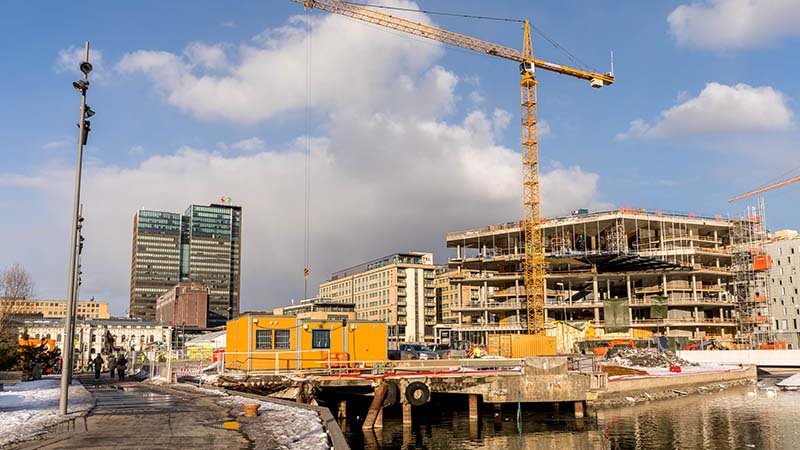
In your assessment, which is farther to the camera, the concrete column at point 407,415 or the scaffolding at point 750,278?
the scaffolding at point 750,278

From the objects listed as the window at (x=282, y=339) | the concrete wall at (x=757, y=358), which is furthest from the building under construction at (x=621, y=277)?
the window at (x=282, y=339)

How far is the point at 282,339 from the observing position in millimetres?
45250

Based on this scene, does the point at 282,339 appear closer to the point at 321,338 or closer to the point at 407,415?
the point at 321,338

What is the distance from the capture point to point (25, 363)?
6212 centimetres

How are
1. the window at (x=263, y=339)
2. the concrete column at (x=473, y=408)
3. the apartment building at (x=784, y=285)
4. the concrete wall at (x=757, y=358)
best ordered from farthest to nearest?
the apartment building at (x=784, y=285) < the concrete wall at (x=757, y=358) < the window at (x=263, y=339) < the concrete column at (x=473, y=408)

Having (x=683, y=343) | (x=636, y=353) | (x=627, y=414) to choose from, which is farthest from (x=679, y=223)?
(x=627, y=414)

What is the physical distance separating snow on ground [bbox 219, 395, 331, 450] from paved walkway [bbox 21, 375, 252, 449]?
0.63m

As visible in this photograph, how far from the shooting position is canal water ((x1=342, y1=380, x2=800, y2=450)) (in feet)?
109

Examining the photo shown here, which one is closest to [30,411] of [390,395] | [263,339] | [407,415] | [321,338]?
[390,395]

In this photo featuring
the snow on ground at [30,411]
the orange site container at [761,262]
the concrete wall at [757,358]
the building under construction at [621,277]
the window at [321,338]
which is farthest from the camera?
the orange site container at [761,262]

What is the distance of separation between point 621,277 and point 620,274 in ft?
4.71

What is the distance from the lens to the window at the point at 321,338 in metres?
46.3

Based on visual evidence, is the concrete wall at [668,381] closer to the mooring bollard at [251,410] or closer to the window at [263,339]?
the window at [263,339]

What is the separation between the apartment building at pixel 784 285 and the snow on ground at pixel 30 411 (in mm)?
152601
